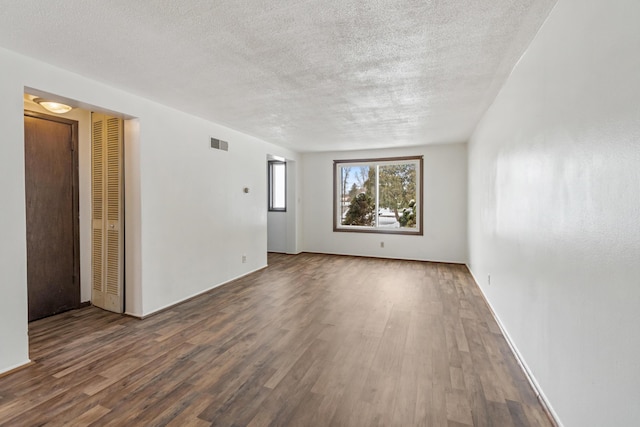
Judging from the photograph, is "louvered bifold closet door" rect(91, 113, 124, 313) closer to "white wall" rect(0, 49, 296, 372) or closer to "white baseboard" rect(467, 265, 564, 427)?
"white wall" rect(0, 49, 296, 372)

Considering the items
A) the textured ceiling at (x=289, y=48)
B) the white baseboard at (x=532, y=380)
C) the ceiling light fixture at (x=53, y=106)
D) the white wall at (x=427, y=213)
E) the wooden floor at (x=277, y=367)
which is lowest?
the wooden floor at (x=277, y=367)

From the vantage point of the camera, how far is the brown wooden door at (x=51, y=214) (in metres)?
3.21

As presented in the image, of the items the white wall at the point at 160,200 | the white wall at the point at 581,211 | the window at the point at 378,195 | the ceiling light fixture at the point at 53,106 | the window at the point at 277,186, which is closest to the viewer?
the white wall at the point at 581,211

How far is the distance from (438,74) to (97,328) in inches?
163

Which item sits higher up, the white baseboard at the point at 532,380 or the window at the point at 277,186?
the window at the point at 277,186

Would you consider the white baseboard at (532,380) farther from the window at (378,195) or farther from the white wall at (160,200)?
the white wall at (160,200)

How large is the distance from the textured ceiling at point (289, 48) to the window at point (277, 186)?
357 centimetres

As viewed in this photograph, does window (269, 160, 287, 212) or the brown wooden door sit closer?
the brown wooden door

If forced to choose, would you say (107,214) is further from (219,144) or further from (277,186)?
(277,186)

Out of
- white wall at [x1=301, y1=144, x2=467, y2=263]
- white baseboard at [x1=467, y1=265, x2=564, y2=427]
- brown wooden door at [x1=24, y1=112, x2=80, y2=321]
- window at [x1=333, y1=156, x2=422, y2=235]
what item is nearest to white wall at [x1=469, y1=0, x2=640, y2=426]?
white baseboard at [x1=467, y1=265, x2=564, y2=427]

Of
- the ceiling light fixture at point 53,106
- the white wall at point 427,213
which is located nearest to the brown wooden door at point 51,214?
the ceiling light fixture at point 53,106

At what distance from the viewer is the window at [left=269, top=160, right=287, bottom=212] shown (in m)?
7.20

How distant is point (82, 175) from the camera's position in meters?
3.66

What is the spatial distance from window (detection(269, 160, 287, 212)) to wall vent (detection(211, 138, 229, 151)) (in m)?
2.61
